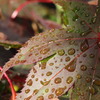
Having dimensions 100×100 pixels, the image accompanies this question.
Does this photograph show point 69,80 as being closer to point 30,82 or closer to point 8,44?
point 30,82

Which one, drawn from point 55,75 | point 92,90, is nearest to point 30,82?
point 55,75

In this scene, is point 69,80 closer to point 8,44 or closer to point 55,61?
point 55,61

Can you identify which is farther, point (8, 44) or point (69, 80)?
point (8, 44)

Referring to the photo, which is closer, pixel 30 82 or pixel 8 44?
pixel 30 82

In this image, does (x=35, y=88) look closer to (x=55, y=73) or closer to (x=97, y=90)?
(x=55, y=73)

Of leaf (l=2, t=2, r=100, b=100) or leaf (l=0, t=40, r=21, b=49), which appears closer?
leaf (l=2, t=2, r=100, b=100)

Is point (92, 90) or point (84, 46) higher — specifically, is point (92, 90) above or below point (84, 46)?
below

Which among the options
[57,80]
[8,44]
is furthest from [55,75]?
[8,44]

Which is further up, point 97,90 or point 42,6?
point 42,6

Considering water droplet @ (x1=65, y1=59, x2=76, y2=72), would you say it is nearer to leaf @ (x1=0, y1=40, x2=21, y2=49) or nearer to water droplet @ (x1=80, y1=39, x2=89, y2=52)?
water droplet @ (x1=80, y1=39, x2=89, y2=52)

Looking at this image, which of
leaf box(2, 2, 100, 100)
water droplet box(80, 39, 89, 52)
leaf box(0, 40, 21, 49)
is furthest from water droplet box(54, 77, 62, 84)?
leaf box(0, 40, 21, 49)

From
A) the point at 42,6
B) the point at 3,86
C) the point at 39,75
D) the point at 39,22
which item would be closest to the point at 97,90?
the point at 39,75
